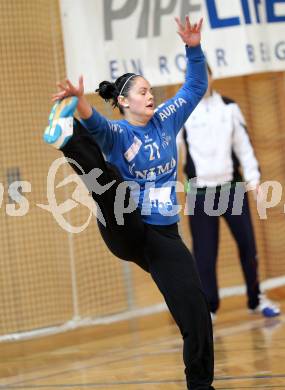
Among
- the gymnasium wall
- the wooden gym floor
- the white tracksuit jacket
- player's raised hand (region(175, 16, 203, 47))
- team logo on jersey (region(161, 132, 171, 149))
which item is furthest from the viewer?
the gymnasium wall

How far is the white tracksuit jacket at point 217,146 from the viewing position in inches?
230

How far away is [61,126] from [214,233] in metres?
2.93

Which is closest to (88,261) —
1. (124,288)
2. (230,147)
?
(124,288)

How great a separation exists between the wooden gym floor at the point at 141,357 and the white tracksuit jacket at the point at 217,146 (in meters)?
1.10

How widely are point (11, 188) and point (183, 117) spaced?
2.49 metres

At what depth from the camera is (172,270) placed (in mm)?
3500

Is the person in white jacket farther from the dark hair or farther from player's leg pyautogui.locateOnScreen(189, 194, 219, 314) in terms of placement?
the dark hair

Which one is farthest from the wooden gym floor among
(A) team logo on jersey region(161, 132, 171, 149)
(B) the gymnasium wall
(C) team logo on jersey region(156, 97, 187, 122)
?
(C) team logo on jersey region(156, 97, 187, 122)

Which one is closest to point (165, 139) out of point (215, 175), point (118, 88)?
point (118, 88)

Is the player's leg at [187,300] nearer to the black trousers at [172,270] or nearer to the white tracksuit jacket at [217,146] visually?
the black trousers at [172,270]

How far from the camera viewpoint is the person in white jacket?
585cm

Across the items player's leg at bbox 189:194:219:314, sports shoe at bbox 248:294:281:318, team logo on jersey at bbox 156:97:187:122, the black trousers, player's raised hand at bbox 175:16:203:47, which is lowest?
sports shoe at bbox 248:294:281:318

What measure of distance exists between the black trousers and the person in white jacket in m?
2.30

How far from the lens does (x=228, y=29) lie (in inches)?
250
